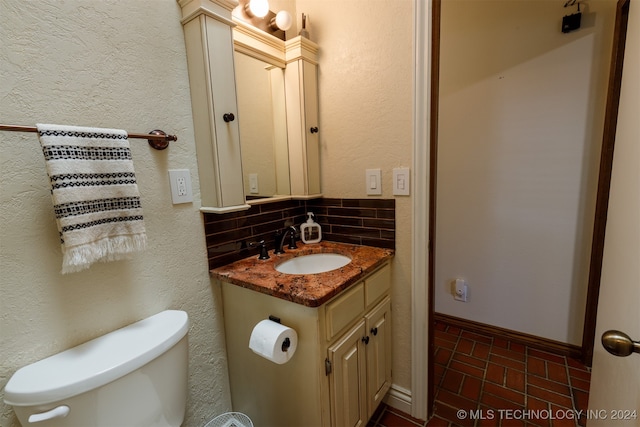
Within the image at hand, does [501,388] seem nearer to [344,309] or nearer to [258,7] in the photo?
[344,309]

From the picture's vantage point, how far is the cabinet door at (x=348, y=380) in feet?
3.34

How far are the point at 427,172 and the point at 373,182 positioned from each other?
254 millimetres

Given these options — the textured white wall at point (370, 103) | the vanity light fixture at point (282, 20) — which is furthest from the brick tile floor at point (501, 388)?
the vanity light fixture at point (282, 20)

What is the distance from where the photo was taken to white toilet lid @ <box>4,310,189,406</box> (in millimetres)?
668

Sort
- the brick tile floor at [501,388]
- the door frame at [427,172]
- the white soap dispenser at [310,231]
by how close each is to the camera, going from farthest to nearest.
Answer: the white soap dispenser at [310,231]
the brick tile floor at [501,388]
the door frame at [427,172]

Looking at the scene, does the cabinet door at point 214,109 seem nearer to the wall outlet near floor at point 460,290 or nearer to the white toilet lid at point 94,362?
the white toilet lid at point 94,362

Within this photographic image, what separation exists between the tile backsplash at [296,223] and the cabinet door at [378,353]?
1.07 feet

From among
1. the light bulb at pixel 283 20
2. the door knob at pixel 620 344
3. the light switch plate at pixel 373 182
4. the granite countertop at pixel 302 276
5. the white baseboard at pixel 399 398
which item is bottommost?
the white baseboard at pixel 399 398

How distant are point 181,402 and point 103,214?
0.66 m

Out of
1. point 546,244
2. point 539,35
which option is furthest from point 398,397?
point 539,35

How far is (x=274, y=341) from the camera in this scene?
0.90 meters

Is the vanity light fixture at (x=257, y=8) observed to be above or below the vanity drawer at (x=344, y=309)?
above

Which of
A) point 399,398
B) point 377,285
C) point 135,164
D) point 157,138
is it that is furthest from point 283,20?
point 399,398

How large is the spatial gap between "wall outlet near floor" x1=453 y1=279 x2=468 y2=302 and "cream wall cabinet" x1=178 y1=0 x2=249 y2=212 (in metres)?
1.74
